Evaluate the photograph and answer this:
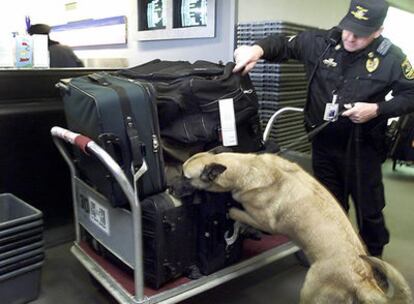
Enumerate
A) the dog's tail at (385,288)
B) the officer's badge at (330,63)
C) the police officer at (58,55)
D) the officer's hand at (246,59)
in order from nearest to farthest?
the dog's tail at (385,288) → the officer's hand at (246,59) → the officer's badge at (330,63) → the police officer at (58,55)

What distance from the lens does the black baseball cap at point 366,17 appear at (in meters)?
1.79

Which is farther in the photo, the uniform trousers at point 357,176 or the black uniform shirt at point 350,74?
the uniform trousers at point 357,176

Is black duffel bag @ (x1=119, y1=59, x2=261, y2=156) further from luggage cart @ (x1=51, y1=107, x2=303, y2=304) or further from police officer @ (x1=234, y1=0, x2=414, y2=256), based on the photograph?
luggage cart @ (x1=51, y1=107, x2=303, y2=304)

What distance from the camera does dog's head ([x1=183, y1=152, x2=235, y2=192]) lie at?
1.53 metres

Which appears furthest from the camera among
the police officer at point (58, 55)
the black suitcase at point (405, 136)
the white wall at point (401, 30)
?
the white wall at point (401, 30)

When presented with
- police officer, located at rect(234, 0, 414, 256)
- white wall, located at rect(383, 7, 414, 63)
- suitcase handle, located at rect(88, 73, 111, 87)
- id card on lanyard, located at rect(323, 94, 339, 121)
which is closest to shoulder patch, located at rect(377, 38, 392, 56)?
police officer, located at rect(234, 0, 414, 256)

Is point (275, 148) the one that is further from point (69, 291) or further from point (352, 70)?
point (69, 291)

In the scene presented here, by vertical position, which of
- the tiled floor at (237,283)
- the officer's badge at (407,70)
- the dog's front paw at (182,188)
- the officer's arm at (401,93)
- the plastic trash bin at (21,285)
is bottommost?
the tiled floor at (237,283)

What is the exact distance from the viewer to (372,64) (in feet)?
6.31

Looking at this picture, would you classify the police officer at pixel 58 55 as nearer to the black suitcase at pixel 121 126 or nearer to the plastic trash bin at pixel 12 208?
the plastic trash bin at pixel 12 208

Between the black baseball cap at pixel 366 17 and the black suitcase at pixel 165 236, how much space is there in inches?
44.7

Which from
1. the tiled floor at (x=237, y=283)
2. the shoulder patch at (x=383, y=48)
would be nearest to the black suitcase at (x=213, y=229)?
the tiled floor at (x=237, y=283)

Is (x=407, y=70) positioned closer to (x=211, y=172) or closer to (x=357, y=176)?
(x=357, y=176)

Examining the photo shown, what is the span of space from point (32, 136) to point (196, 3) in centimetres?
145
